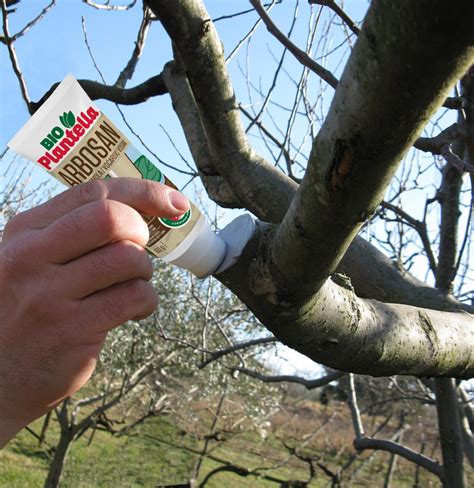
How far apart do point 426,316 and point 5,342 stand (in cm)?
99

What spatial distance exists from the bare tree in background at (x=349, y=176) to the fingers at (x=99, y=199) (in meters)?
0.22

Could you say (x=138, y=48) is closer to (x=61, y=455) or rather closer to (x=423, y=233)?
(x=423, y=233)

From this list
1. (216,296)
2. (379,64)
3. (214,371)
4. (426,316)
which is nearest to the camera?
(379,64)

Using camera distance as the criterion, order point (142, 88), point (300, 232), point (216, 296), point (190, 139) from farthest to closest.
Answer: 1. point (216, 296)
2. point (142, 88)
3. point (190, 139)
4. point (300, 232)

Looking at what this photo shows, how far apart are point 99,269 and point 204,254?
1.12ft

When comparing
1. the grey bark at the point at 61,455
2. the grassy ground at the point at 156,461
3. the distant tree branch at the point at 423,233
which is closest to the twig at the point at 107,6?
the distant tree branch at the point at 423,233

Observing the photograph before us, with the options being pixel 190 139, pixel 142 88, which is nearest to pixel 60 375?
pixel 190 139

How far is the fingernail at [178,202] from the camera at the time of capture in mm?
708

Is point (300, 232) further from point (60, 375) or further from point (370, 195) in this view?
point (60, 375)

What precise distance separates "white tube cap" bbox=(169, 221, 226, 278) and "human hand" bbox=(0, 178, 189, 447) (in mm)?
230

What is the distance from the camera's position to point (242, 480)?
10.6m

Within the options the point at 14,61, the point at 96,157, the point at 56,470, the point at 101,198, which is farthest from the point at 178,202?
the point at 56,470

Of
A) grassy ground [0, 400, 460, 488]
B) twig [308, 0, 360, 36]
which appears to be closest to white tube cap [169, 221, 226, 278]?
twig [308, 0, 360, 36]

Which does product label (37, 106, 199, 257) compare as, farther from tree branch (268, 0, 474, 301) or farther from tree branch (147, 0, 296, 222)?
tree branch (147, 0, 296, 222)
